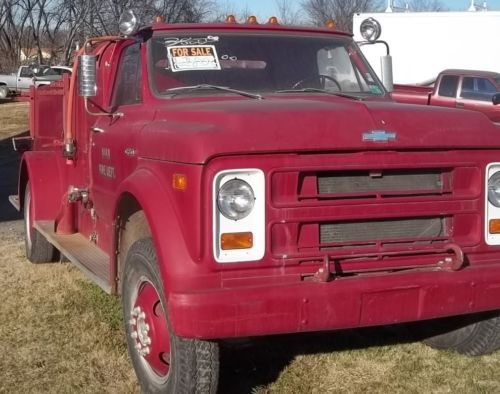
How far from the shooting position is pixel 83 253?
5871 mm

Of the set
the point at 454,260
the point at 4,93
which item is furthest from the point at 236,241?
the point at 4,93

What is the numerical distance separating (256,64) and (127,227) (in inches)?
54.0

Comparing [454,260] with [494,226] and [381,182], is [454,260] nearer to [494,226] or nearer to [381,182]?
[494,226]

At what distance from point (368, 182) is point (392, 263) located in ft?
1.40

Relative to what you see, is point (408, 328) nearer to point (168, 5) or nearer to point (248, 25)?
point (248, 25)

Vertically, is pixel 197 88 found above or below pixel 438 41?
above

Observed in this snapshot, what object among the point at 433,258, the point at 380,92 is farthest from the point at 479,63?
the point at 433,258

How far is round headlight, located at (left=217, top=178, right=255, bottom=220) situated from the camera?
377 cm

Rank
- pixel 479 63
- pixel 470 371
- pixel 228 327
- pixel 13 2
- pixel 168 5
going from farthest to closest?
1. pixel 13 2
2. pixel 168 5
3. pixel 479 63
4. pixel 470 371
5. pixel 228 327

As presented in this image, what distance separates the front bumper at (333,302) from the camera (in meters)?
3.70

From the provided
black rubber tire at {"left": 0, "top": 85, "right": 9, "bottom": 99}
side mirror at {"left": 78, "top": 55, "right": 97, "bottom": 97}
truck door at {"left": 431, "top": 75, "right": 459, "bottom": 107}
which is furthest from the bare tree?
side mirror at {"left": 78, "top": 55, "right": 97, "bottom": 97}

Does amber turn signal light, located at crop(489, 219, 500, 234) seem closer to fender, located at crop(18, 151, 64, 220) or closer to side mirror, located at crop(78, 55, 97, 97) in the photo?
side mirror, located at crop(78, 55, 97, 97)

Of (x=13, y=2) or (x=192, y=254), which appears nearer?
(x=192, y=254)

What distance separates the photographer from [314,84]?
17.5 feet
